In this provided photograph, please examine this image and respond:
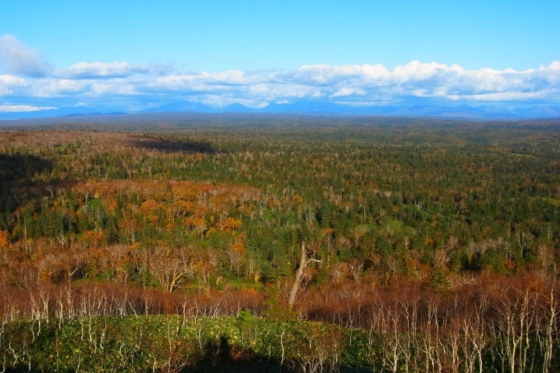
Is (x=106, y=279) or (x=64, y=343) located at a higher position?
(x=64, y=343)

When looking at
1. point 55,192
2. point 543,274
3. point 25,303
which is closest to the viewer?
point 25,303

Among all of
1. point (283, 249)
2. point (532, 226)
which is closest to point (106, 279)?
point (283, 249)

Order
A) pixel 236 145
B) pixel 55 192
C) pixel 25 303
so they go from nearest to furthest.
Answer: pixel 25 303
pixel 55 192
pixel 236 145

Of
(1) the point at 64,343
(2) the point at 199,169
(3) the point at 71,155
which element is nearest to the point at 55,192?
(2) the point at 199,169

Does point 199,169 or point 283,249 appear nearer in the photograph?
point 283,249

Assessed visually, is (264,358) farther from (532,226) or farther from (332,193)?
(332,193)

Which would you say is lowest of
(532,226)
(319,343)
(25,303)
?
(532,226)
